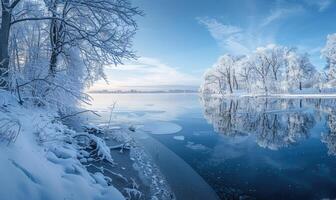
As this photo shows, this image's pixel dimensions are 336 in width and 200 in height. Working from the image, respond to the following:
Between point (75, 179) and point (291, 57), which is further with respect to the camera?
point (291, 57)

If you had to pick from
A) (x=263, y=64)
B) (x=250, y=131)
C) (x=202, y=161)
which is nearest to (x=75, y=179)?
(x=202, y=161)

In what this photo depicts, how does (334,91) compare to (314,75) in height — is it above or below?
below

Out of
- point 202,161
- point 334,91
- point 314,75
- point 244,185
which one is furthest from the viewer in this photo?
point 314,75

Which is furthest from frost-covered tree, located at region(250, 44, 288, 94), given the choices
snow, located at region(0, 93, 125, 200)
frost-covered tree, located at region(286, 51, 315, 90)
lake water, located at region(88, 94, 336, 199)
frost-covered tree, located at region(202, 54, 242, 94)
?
snow, located at region(0, 93, 125, 200)

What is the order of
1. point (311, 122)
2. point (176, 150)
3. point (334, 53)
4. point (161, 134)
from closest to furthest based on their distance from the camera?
point (176, 150), point (161, 134), point (311, 122), point (334, 53)

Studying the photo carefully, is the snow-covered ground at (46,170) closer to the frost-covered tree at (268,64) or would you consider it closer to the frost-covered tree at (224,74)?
the frost-covered tree at (268,64)

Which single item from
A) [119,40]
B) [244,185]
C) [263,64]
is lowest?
[244,185]

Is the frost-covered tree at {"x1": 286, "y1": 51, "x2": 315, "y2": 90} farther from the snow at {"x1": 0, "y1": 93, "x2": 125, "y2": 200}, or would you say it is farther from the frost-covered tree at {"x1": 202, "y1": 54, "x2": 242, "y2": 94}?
the snow at {"x1": 0, "y1": 93, "x2": 125, "y2": 200}

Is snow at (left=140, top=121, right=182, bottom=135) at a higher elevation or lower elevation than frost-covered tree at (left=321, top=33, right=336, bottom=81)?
lower

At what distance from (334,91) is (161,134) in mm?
56058

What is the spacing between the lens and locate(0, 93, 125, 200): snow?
11.6 feet

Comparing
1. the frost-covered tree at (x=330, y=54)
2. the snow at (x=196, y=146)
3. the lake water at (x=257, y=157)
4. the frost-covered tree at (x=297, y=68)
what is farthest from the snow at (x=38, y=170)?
the frost-covered tree at (x=297, y=68)

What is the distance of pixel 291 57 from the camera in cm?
5909

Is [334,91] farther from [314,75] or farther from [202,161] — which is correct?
[202,161]
